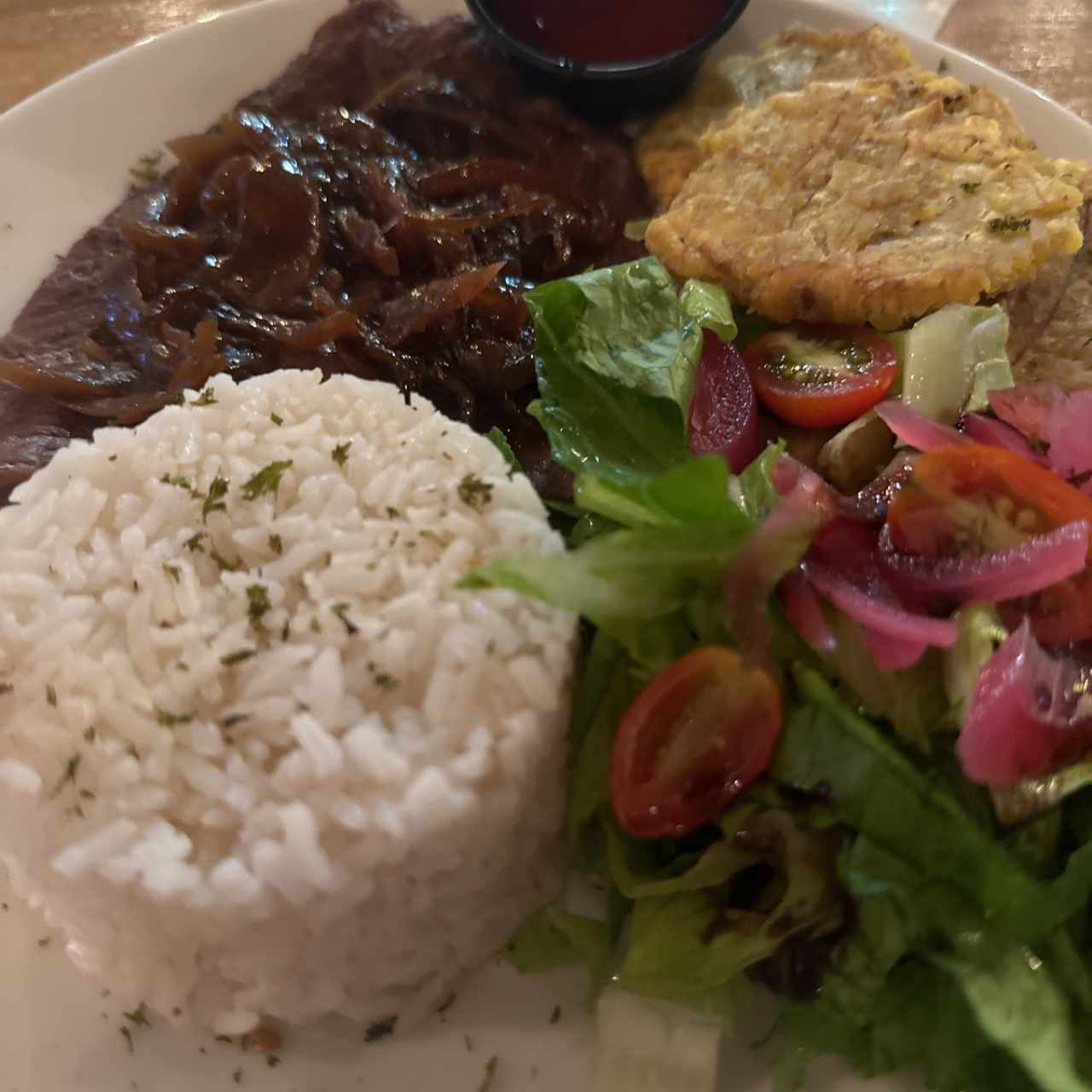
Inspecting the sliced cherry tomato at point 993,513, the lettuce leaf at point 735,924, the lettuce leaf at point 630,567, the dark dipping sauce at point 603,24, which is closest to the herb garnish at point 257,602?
the lettuce leaf at point 630,567

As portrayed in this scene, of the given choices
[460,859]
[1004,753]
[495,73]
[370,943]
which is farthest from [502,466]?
[495,73]

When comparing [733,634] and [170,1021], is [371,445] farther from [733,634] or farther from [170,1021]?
[170,1021]

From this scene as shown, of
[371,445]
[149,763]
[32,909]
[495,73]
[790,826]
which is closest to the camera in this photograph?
[149,763]

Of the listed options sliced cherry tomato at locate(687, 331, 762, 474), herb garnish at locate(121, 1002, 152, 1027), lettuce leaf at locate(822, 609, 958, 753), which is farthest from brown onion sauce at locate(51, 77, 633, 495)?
herb garnish at locate(121, 1002, 152, 1027)

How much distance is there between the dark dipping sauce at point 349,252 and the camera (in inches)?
96.1

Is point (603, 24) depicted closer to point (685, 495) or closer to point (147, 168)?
point (147, 168)

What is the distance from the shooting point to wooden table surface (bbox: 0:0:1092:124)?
364cm

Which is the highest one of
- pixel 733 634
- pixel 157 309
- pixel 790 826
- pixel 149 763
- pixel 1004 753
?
pixel 157 309

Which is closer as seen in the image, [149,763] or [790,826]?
[149,763]

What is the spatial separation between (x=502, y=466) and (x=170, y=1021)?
1.20m

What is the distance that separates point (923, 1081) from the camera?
1.75 meters

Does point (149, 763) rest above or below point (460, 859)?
above

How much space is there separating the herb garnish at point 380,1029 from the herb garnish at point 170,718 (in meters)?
0.66

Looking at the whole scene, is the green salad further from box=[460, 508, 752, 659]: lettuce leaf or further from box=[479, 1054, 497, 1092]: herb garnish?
box=[479, 1054, 497, 1092]: herb garnish
